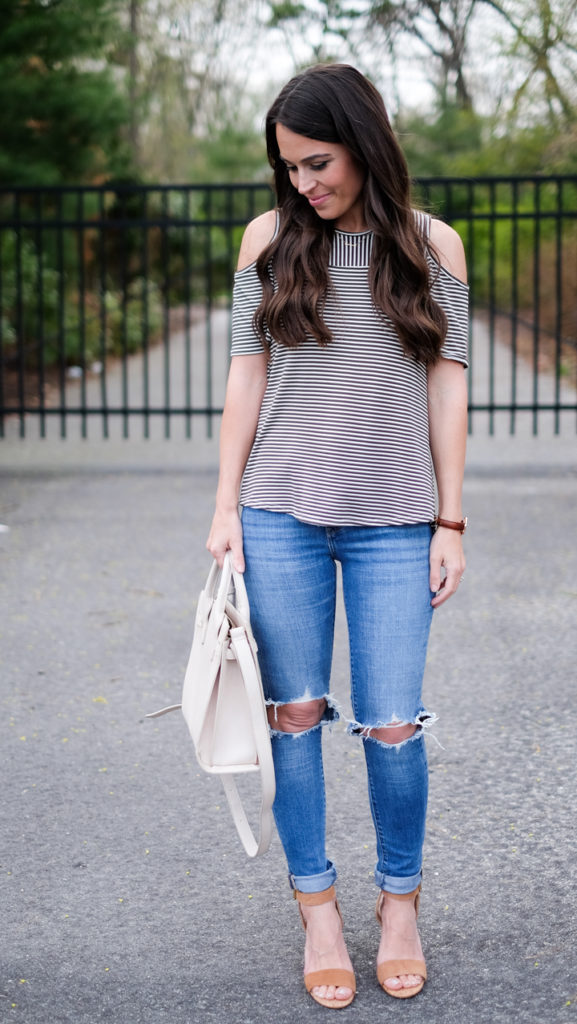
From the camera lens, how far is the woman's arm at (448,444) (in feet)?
8.28

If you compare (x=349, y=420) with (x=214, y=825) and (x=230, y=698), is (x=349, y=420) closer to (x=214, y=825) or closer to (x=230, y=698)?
(x=230, y=698)

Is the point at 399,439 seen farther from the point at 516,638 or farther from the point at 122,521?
the point at 122,521

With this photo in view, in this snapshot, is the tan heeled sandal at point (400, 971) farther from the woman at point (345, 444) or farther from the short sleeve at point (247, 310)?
the short sleeve at point (247, 310)

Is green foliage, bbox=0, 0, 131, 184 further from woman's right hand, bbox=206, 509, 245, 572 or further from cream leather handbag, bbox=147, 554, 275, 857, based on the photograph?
cream leather handbag, bbox=147, 554, 275, 857

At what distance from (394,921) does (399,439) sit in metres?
1.00

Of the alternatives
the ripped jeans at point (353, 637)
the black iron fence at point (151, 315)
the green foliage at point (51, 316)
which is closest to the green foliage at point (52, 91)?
the black iron fence at point (151, 315)

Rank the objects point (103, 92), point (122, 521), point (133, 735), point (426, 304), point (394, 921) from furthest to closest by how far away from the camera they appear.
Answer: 1. point (103, 92)
2. point (122, 521)
3. point (133, 735)
4. point (394, 921)
5. point (426, 304)

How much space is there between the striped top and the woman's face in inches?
3.1

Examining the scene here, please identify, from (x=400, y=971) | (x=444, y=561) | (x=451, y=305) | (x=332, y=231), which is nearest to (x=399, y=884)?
(x=400, y=971)

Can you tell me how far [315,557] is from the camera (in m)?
2.48

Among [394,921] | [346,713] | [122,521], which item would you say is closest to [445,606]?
[346,713]

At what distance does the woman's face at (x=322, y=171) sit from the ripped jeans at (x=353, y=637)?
61 cm

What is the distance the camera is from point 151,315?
20.8 m

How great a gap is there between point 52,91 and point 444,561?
1019 cm
